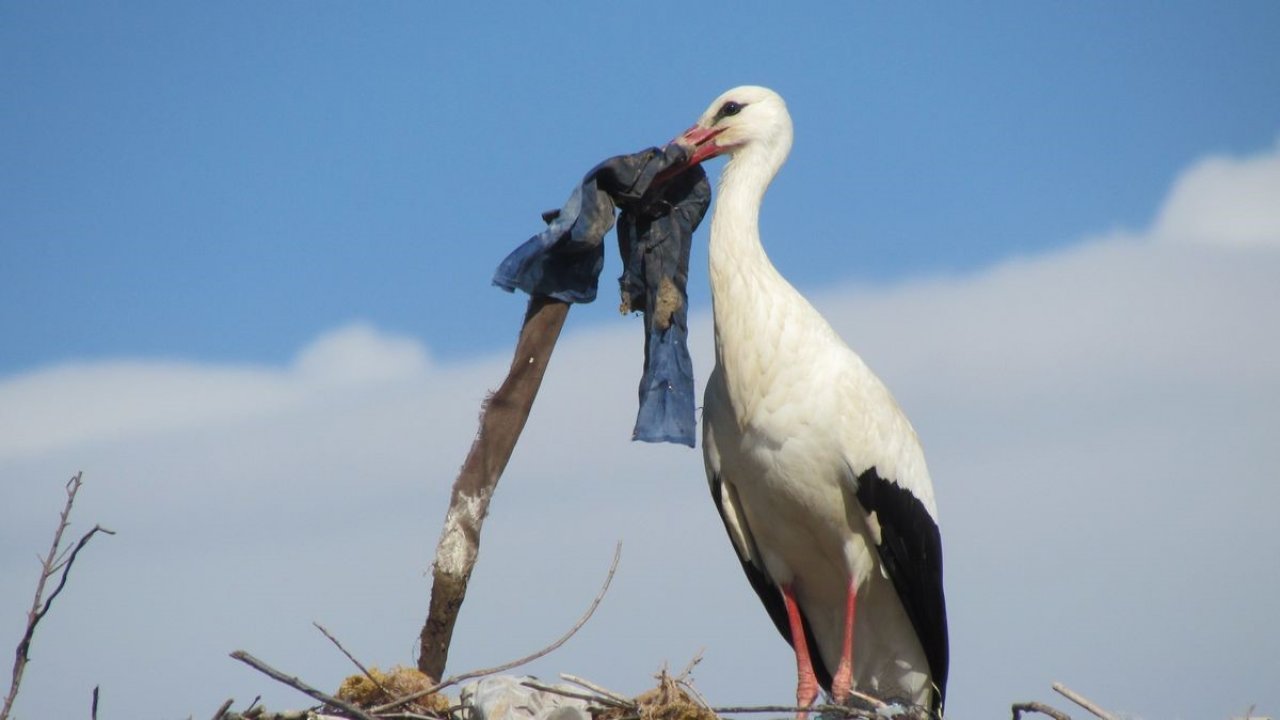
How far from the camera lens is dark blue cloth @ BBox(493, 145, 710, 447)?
529cm

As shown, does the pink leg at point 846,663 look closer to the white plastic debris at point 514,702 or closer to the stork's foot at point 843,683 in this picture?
the stork's foot at point 843,683

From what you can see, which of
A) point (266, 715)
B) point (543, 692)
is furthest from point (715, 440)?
point (266, 715)

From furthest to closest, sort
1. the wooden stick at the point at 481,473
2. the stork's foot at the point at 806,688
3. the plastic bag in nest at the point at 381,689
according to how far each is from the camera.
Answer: the stork's foot at the point at 806,688
the wooden stick at the point at 481,473
the plastic bag in nest at the point at 381,689

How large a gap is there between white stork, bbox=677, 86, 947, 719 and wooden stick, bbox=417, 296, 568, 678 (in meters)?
0.66

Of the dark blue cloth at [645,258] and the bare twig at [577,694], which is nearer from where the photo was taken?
the bare twig at [577,694]

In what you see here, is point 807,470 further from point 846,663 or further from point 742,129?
point 742,129

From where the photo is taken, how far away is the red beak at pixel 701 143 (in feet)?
19.4

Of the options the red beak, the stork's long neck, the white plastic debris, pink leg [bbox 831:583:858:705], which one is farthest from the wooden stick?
pink leg [bbox 831:583:858:705]

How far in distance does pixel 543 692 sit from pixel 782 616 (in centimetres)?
166

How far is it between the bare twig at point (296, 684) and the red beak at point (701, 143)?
2.49m

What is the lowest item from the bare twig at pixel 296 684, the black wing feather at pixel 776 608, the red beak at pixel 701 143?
the bare twig at pixel 296 684

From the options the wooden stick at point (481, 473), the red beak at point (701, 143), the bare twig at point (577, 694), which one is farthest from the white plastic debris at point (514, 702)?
the red beak at point (701, 143)

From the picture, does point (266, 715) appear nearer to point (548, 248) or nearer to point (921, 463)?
point (548, 248)

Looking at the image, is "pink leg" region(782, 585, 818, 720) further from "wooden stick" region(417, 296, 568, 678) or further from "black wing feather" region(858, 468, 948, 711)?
"wooden stick" region(417, 296, 568, 678)
